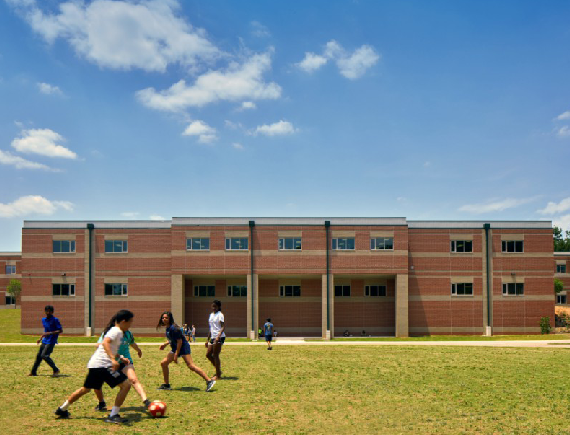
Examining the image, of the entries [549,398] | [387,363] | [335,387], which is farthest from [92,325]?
[549,398]

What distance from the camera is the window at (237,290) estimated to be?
4950 cm

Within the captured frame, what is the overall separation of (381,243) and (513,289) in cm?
1438

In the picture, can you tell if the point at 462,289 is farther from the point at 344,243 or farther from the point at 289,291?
the point at 289,291

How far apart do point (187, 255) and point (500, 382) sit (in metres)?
35.0

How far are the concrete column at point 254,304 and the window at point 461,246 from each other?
64.8 feet

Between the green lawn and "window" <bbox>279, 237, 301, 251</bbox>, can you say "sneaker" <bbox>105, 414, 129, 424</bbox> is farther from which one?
"window" <bbox>279, 237, 301, 251</bbox>

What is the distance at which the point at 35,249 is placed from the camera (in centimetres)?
4800

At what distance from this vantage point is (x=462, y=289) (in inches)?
1917

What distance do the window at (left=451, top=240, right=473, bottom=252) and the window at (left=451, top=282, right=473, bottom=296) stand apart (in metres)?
3.36

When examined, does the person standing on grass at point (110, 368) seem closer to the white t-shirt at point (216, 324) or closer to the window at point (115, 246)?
the white t-shirt at point (216, 324)

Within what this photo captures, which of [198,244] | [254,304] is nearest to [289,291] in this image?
[254,304]

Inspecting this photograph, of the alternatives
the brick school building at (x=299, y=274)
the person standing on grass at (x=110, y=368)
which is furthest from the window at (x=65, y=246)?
the person standing on grass at (x=110, y=368)

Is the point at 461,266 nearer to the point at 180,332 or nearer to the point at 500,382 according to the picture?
the point at 500,382

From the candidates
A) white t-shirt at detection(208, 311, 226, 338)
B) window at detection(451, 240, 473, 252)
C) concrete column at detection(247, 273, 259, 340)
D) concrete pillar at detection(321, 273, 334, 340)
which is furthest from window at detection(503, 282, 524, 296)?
white t-shirt at detection(208, 311, 226, 338)
